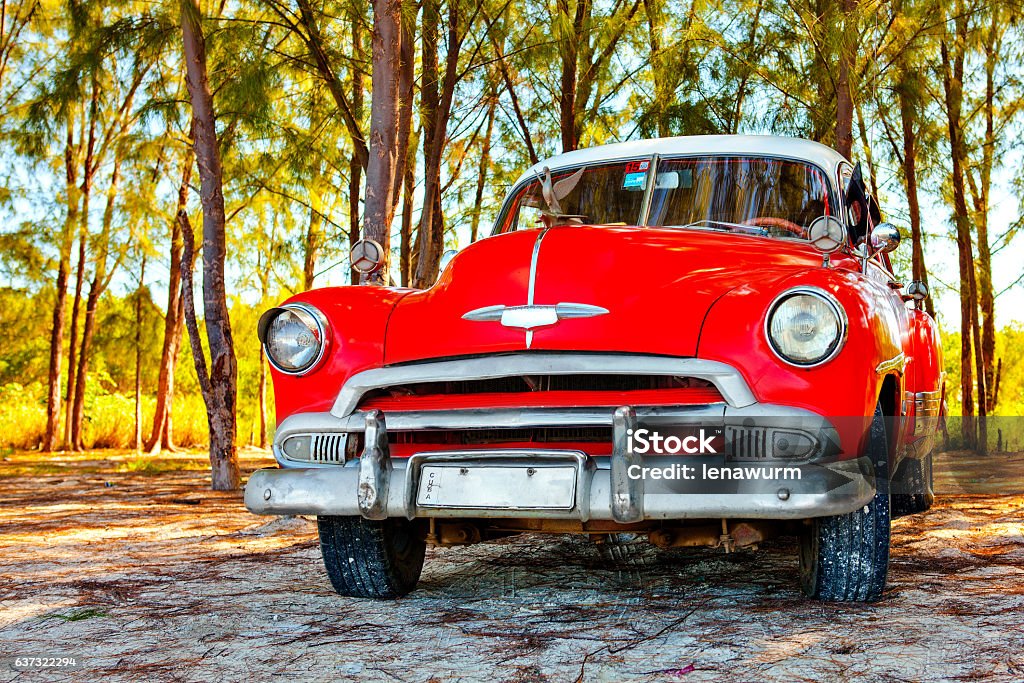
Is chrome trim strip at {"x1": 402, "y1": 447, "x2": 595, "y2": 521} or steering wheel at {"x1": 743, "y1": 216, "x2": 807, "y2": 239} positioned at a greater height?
steering wheel at {"x1": 743, "y1": 216, "x2": 807, "y2": 239}

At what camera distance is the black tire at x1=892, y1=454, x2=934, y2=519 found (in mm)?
4957

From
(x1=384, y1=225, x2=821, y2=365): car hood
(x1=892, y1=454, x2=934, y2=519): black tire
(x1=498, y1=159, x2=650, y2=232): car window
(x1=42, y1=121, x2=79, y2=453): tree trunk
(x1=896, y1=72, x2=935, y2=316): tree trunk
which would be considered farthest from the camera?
(x1=42, y1=121, x2=79, y2=453): tree trunk

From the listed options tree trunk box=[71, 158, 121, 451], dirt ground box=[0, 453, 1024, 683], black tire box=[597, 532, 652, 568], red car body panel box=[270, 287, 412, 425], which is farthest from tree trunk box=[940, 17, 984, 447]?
tree trunk box=[71, 158, 121, 451]

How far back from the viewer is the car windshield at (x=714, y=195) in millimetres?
4227

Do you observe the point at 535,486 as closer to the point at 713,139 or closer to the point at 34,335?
the point at 713,139

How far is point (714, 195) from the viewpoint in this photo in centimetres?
432

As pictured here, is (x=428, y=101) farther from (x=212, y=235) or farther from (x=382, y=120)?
(x=382, y=120)

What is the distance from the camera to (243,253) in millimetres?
18141

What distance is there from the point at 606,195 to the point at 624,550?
1791 millimetres

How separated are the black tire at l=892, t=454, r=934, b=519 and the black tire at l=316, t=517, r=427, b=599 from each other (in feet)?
8.11

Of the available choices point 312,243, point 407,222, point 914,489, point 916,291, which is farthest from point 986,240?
point 914,489

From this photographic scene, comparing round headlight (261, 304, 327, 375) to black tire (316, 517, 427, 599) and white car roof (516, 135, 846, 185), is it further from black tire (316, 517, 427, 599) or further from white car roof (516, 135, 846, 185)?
white car roof (516, 135, 846, 185)

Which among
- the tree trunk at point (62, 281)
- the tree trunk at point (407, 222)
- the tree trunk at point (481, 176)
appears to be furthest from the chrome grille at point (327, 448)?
the tree trunk at point (62, 281)

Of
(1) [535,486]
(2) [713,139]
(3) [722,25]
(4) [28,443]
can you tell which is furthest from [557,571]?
(4) [28,443]
